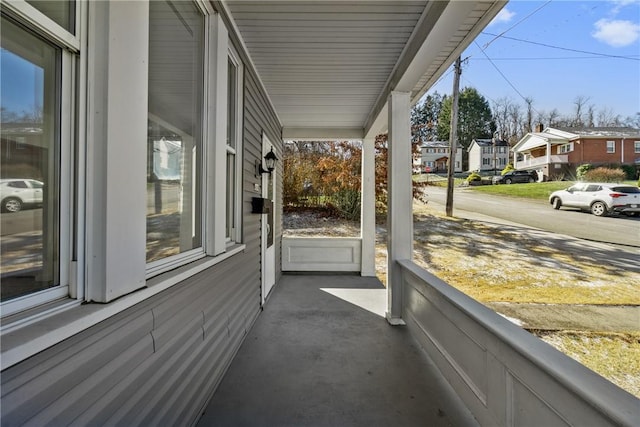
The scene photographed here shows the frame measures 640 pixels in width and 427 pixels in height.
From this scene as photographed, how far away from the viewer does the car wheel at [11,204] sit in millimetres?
769

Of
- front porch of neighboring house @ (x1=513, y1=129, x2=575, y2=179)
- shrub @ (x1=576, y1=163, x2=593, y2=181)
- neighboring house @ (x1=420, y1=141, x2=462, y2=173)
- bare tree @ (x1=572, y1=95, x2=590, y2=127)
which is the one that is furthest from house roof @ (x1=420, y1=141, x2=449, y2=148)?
shrub @ (x1=576, y1=163, x2=593, y2=181)

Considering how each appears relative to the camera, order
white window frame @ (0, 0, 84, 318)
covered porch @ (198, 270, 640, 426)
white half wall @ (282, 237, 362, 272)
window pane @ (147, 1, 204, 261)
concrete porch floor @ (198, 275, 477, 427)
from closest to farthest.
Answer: white window frame @ (0, 0, 84, 318) → covered porch @ (198, 270, 640, 426) → window pane @ (147, 1, 204, 261) → concrete porch floor @ (198, 275, 477, 427) → white half wall @ (282, 237, 362, 272)

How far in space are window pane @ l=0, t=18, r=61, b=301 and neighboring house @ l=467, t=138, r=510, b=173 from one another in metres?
5.53

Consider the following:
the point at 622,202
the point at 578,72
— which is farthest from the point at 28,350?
the point at 578,72

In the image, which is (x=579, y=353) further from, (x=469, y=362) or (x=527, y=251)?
(x=527, y=251)

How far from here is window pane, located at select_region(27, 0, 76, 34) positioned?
0.85 metres

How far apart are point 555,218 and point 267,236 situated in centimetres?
365

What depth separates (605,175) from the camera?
103 inches

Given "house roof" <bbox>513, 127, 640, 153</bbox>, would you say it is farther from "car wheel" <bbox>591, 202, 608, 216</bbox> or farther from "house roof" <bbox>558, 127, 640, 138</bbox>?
"car wheel" <bbox>591, 202, 608, 216</bbox>

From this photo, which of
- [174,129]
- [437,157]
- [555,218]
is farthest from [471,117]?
[174,129]

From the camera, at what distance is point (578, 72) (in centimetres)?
282

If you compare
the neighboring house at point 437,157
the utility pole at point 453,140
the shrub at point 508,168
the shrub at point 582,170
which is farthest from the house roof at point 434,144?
the shrub at point 582,170

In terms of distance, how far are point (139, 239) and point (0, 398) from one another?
24.3 inches

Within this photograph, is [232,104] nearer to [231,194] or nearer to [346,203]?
[231,194]
